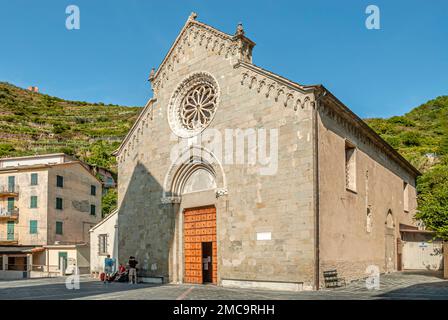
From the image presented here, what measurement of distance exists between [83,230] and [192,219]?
26.5m

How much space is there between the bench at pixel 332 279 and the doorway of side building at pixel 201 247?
5.91 m

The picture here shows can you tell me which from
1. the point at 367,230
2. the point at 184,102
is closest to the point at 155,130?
the point at 184,102

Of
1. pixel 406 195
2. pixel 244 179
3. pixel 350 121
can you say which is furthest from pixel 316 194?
pixel 406 195

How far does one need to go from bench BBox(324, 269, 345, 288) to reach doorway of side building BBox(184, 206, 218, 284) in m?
5.91

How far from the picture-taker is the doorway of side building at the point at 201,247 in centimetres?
2203

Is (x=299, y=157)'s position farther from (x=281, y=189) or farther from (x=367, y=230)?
(x=367, y=230)

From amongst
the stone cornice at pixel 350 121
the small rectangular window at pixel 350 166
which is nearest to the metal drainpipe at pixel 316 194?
the stone cornice at pixel 350 121

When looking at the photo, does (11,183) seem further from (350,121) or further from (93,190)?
(350,121)

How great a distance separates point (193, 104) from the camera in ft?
78.4

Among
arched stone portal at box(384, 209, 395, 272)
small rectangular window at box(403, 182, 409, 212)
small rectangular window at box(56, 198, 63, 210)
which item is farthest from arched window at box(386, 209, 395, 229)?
small rectangular window at box(56, 198, 63, 210)

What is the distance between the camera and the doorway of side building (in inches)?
867

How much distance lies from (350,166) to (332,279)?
263 inches

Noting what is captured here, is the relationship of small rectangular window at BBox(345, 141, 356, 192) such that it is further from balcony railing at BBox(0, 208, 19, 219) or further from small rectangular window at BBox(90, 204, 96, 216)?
balcony railing at BBox(0, 208, 19, 219)
